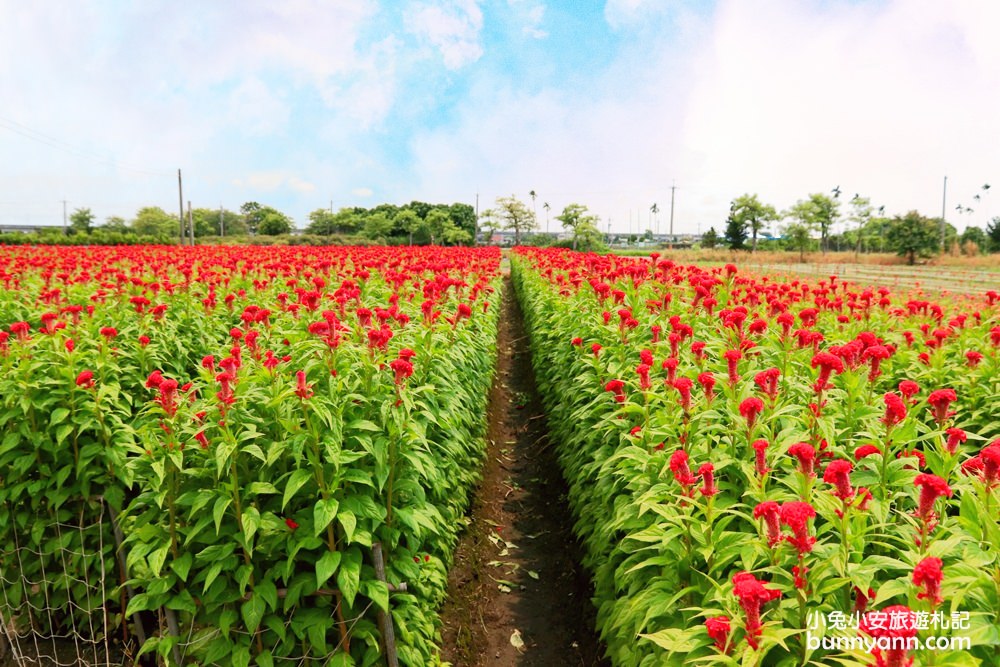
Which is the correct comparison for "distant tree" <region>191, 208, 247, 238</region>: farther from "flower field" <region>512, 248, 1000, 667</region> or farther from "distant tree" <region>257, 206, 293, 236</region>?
"flower field" <region>512, 248, 1000, 667</region>

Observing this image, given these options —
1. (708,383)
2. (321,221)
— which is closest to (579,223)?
(321,221)

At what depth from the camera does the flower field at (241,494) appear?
8.16ft

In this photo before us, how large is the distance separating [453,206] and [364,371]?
283 ft

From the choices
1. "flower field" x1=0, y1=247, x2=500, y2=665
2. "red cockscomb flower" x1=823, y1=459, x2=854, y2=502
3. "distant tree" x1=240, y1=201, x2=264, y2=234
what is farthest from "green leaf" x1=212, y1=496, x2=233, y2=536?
"distant tree" x1=240, y1=201, x2=264, y2=234

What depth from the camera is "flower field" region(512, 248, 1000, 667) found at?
4.99 feet

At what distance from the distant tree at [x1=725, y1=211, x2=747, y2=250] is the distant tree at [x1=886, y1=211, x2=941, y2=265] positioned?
77.8 ft

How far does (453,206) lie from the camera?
8625cm

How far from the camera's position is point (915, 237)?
138ft

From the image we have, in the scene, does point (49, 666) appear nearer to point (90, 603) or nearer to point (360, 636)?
point (90, 603)

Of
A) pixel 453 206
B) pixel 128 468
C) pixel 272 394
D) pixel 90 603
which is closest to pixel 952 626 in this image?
pixel 272 394

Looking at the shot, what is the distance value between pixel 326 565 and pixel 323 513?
27cm

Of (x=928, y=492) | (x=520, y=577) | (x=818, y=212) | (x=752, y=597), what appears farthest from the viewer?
(x=818, y=212)

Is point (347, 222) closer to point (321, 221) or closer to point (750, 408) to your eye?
point (321, 221)

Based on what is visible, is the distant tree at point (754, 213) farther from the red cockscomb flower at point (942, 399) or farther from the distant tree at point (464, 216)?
the red cockscomb flower at point (942, 399)
